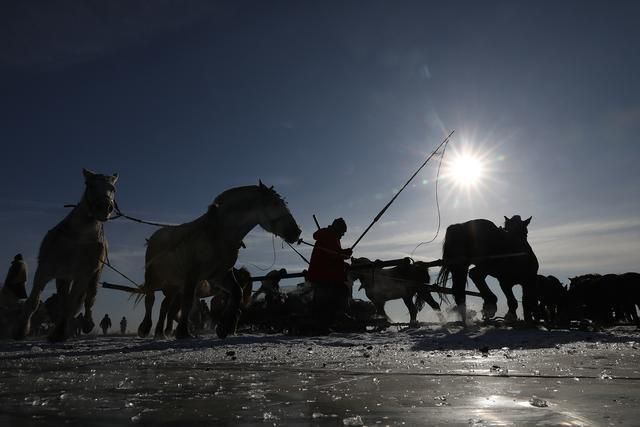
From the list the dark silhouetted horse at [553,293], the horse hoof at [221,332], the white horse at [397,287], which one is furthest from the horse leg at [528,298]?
the white horse at [397,287]

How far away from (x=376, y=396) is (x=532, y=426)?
702 mm

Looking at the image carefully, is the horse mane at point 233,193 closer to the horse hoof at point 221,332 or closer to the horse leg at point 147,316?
the horse hoof at point 221,332

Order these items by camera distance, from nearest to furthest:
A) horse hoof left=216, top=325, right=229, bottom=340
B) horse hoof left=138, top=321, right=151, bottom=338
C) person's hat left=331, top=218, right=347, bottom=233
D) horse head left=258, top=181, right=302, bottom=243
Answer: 1. horse hoof left=216, top=325, right=229, bottom=340
2. horse head left=258, top=181, right=302, bottom=243
3. person's hat left=331, top=218, right=347, bottom=233
4. horse hoof left=138, top=321, right=151, bottom=338

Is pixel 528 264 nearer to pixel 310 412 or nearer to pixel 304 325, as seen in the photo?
pixel 304 325

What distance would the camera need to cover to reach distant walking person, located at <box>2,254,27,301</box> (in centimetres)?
984

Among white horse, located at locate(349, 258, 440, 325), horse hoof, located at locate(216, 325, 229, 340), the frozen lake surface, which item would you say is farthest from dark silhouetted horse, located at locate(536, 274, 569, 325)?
the frozen lake surface

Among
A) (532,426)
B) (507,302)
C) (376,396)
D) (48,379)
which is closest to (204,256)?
(48,379)

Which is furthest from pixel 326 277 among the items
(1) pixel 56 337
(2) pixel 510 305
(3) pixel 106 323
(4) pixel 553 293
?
(3) pixel 106 323

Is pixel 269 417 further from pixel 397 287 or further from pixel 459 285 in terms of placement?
pixel 397 287

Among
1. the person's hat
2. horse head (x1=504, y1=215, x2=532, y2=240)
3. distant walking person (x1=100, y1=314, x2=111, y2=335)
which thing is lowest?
distant walking person (x1=100, y1=314, x2=111, y2=335)

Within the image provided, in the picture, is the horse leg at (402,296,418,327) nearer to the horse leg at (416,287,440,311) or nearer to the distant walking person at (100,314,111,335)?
the horse leg at (416,287,440,311)

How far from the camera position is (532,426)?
1.26 m

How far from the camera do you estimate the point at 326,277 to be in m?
8.26

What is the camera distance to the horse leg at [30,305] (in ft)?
21.6
